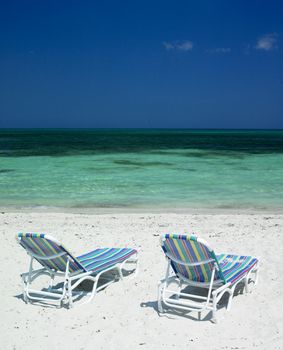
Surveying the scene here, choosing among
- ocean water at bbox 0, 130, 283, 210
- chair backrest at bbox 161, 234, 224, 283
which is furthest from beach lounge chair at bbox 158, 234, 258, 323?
ocean water at bbox 0, 130, 283, 210

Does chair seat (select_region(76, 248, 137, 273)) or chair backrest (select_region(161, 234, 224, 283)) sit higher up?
chair backrest (select_region(161, 234, 224, 283))

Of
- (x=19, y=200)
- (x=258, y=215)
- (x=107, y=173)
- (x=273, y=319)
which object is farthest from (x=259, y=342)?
(x=107, y=173)

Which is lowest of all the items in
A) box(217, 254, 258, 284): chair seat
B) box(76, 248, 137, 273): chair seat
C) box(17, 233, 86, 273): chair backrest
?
box(76, 248, 137, 273): chair seat

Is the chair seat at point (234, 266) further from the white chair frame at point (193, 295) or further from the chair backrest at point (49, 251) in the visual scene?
the chair backrest at point (49, 251)

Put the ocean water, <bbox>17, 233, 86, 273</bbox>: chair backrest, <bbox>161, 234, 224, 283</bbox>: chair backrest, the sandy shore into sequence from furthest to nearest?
the ocean water, <bbox>17, 233, 86, 273</bbox>: chair backrest, <bbox>161, 234, 224, 283</bbox>: chair backrest, the sandy shore

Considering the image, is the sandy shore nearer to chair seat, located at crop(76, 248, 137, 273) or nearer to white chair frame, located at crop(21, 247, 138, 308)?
white chair frame, located at crop(21, 247, 138, 308)

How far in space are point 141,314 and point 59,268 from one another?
1.04 metres

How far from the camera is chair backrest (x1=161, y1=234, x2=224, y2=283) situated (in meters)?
4.18

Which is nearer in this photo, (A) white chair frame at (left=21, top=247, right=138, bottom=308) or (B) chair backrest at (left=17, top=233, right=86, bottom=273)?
(B) chair backrest at (left=17, top=233, right=86, bottom=273)

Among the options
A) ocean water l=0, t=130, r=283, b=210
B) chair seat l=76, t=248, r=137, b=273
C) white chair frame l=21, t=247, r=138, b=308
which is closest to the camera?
white chair frame l=21, t=247, r=138, b=308

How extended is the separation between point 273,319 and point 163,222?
15.7ft

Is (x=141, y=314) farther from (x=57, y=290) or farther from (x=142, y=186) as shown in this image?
(x=142, y=186)

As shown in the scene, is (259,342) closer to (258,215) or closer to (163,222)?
(163,222)

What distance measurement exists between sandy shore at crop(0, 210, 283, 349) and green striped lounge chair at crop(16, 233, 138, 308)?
0.50ft
